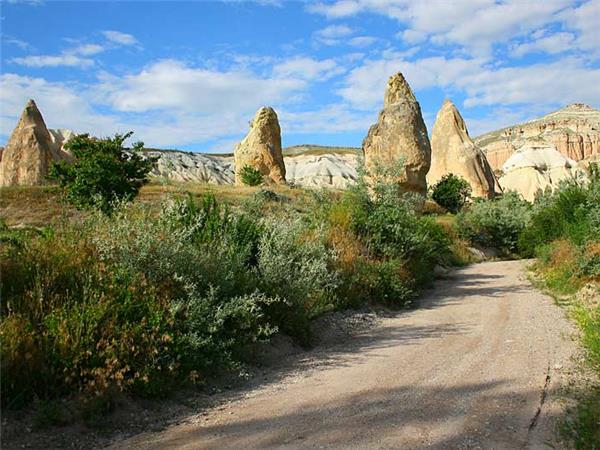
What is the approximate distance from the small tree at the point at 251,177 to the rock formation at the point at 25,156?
460 inches

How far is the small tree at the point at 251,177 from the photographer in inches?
1446

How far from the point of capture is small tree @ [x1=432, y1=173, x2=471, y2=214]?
34000 millimetres

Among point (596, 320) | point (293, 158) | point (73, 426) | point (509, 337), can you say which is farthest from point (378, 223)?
point (293, 158)

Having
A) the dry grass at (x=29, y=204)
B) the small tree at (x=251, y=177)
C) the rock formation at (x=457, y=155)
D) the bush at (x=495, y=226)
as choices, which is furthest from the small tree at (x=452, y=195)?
the dry grass at (x=29, y=204)

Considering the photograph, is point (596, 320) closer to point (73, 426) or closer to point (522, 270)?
point (73, 426)

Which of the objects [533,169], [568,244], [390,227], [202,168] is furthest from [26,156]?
[202,168]

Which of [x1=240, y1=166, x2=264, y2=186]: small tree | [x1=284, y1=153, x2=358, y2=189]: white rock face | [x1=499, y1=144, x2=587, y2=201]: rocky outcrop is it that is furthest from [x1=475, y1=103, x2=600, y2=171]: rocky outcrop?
[x1=240, y1=166, x2=264, y2=186]: small tree

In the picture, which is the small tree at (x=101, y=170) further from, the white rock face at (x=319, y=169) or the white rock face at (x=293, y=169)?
the white rock face at (x=319, y=169)

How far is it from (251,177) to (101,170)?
59.4ft

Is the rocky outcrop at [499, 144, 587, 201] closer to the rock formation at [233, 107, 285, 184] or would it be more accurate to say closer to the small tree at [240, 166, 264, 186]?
the rock formation at [233, 107, 285, 184]

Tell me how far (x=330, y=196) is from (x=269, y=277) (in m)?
6.00

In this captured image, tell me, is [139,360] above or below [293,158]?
below

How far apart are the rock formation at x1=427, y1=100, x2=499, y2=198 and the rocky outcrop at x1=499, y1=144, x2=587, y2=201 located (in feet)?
30.5

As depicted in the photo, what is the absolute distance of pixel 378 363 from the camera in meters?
6.21
